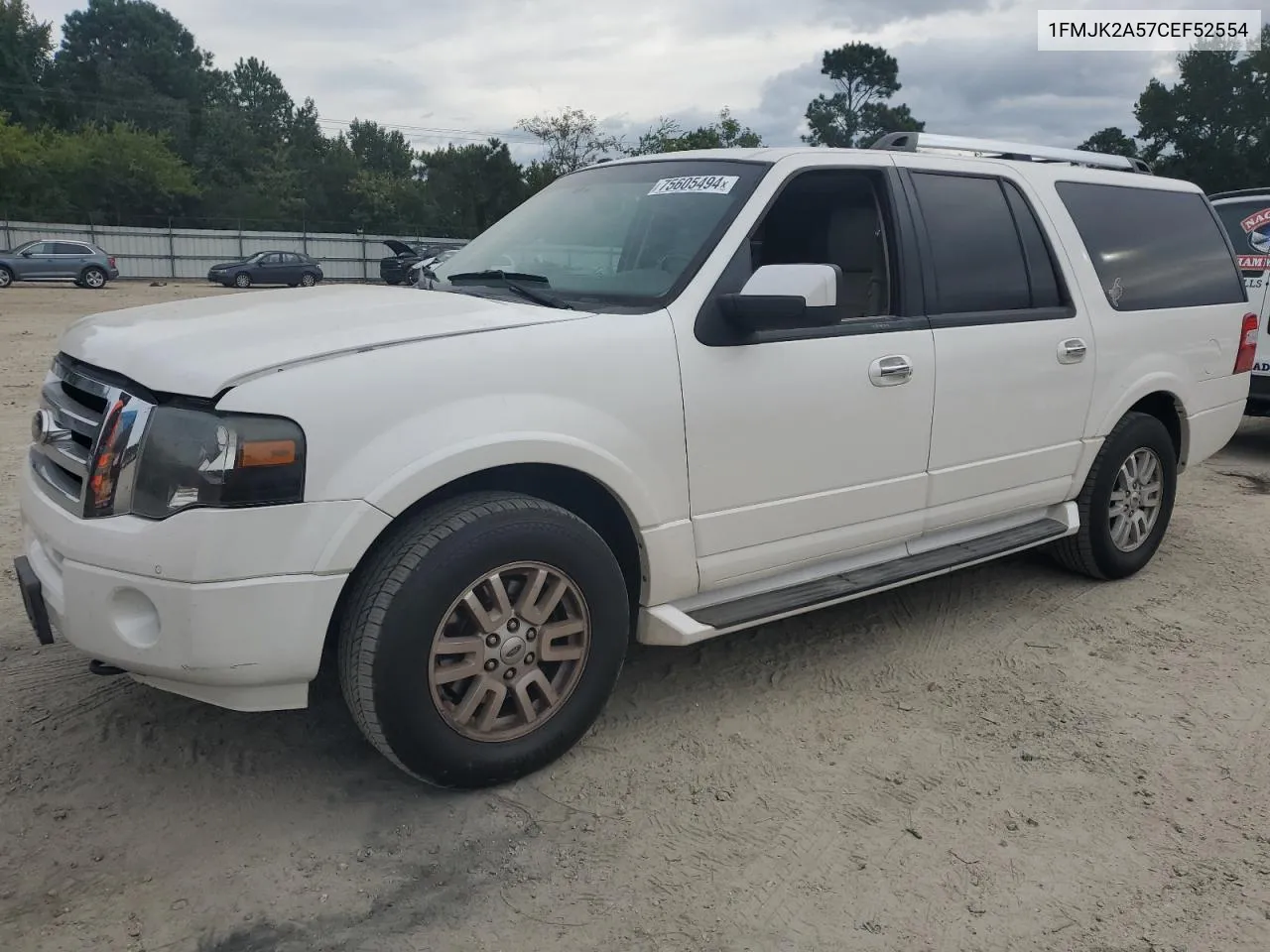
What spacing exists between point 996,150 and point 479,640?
11.3 ft

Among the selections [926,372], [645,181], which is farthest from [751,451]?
[645,181]

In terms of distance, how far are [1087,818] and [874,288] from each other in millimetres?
2065

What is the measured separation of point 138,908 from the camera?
2.51 metres

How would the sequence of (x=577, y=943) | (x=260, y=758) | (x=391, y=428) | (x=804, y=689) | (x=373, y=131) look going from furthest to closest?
(x=373, y=131) < (x=804, y=689) < (x=260, y=758) < (x=391, y=428) < (x=577, y=943)

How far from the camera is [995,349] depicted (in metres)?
4.11

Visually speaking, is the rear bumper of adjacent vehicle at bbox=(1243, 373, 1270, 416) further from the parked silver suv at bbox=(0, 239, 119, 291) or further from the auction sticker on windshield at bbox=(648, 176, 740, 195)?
the parked silver suv at bbox=(0, 239, 119, 291)

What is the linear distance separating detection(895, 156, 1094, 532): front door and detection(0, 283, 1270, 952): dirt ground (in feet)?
2.38

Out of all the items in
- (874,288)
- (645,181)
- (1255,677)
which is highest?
(645,181)

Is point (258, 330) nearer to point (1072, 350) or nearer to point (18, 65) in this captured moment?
point (1072, 350)

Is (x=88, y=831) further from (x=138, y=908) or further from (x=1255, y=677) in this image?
(x=1255, y=677)

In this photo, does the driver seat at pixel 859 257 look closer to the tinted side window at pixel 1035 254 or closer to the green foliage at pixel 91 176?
the tinted side window at pixel 1035 254

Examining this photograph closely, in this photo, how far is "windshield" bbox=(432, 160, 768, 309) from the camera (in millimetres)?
3445

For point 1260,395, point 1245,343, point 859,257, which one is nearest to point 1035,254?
point 859,257

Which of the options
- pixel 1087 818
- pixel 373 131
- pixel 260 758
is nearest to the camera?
pixel 1087 818
